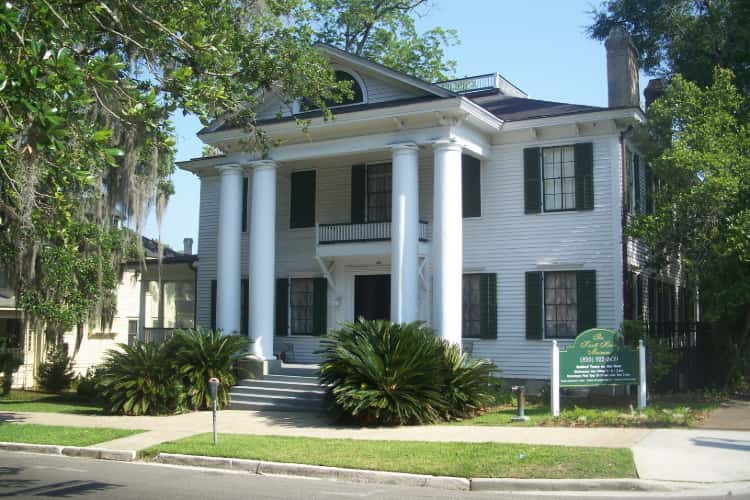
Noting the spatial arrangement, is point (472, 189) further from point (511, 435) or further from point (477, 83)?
point (511, 435)

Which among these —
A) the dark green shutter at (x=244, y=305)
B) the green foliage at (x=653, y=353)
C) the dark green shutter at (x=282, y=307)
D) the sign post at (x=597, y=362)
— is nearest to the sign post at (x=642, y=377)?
the sign post at (x=597, y=362)

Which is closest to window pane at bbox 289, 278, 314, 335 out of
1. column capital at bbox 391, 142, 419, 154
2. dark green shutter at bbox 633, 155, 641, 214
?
column capital at bbox 391, 142, 419, 154

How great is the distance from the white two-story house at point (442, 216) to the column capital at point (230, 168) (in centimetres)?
4

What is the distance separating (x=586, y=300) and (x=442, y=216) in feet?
13.2

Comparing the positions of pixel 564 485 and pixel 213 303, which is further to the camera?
pixel 213 303

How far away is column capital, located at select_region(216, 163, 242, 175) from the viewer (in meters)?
21.8

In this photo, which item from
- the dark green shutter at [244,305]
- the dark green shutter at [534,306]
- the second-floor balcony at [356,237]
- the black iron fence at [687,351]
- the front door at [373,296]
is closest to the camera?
the black iron fence at [687,351]

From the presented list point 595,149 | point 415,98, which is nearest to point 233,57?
point 415,98

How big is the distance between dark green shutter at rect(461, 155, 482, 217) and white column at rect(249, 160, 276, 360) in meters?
5.00

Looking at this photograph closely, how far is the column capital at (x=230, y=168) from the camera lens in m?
21.8

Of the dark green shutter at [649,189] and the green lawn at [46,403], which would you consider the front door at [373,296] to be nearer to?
the dark green shutter at [649,189]

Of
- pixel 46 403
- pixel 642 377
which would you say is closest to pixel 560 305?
pixel 642 377

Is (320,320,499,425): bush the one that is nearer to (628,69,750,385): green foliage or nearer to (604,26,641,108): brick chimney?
(628,69,750,385): green foliage

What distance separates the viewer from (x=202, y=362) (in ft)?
61.7
